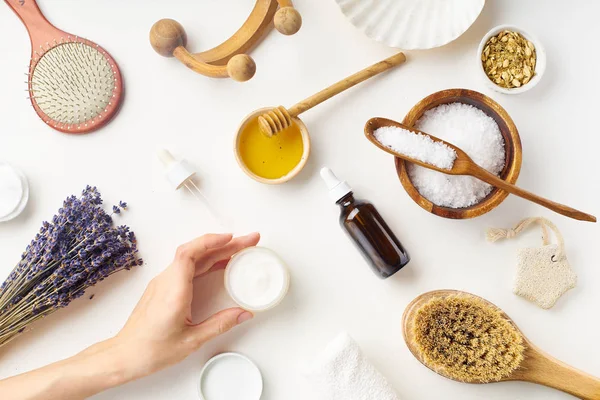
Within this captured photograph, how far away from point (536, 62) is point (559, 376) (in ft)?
1.94

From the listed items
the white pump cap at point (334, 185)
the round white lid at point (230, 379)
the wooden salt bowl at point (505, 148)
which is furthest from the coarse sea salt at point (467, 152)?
the round white lid at point (230, 379)

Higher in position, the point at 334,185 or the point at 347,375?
the point at 334,185

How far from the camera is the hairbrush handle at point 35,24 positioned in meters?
1.04

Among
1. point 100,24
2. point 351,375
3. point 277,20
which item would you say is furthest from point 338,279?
point 100,24

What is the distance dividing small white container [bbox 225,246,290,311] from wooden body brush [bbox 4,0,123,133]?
0.39 metres

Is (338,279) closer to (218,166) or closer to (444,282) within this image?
(444,282)

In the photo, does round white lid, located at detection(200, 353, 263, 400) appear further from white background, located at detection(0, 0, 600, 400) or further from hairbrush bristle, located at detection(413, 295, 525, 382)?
hairbrush bristle, located at detection(413, 295, 525, 382)

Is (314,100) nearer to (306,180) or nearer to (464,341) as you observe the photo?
(306,180)

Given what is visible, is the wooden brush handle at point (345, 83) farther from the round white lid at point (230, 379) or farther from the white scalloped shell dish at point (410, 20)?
the round white lid at point (230, 379)

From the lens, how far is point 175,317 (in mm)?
944

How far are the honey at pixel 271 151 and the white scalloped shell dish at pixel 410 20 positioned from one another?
0.79ft

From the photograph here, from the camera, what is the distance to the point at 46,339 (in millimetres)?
1052

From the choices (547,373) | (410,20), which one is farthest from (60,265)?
(547,373)

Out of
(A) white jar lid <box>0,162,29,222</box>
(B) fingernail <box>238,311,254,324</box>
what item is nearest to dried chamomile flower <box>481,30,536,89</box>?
(B) fingernail <box>238,311,254,324</box>
